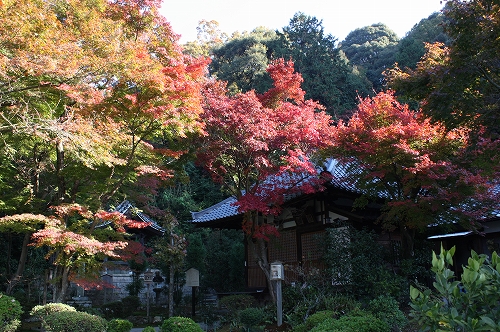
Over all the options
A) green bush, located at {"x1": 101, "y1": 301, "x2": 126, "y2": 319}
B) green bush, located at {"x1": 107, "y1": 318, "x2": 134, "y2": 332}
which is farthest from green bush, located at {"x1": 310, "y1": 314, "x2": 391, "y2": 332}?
green bush, located at {"x1": 101, "y1": 301, "x2": 126, "y2": 319}

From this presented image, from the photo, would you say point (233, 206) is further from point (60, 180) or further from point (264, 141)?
point (60, 180)

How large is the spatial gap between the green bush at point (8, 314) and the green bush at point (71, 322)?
2.72 ft

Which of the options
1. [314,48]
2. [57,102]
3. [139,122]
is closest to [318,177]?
[139,122]

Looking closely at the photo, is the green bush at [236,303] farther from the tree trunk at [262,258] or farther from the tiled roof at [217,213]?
the tiled roof at [217,213]

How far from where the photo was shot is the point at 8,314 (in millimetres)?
9398

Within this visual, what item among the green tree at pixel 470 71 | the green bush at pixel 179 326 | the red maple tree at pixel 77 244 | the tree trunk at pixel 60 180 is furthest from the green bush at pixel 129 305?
the green tree at pixel 470 71

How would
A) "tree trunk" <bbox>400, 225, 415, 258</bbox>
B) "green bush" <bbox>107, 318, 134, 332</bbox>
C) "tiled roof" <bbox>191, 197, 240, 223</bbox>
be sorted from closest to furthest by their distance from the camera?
"green bush" <bbox>107, 318, 134, 332</bbox>, "tree trunk" <bbox>400, 225, 415, 258</bbox>, "tiled roof" <bbox>191, 197, 240, 223</bbox>

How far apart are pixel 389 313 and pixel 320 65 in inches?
1016

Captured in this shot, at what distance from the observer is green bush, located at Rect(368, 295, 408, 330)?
Result: 8.89 metres

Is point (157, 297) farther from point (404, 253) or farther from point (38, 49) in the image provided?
point (38, 49)

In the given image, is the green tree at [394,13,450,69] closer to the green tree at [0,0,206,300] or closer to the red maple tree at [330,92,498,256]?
the red maple tree at [330,92,498,256]

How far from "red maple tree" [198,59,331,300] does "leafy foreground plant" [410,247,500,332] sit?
8548 millimetres

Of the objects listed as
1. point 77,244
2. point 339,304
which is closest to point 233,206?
point 339,304

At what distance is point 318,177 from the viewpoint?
41.7ft
